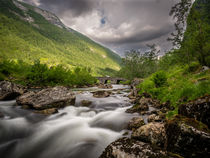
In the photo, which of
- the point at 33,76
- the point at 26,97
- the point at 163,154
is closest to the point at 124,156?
the point at 163,154

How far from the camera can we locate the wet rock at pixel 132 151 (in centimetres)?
349

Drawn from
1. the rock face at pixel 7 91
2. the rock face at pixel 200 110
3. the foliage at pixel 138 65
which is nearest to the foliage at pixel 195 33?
the rock face at pixel 200 110

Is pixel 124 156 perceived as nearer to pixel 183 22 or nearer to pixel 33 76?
pixel 183 22

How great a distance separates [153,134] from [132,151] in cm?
146

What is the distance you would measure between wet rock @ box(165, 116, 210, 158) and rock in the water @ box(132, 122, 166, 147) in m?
0.55

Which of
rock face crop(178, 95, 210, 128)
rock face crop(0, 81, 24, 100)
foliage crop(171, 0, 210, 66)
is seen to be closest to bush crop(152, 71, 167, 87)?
foliage crop(171, 0, 210, 66)

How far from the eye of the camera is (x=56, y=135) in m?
7.36

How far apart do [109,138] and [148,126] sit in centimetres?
278

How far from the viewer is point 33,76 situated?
36688 millimetres

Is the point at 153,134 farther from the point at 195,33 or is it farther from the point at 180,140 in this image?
the point at 195,33

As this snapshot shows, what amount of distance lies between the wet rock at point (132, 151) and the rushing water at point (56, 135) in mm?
1714

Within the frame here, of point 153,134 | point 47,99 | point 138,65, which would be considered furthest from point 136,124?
point 138,65

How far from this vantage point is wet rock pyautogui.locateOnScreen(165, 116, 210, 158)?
3.21m

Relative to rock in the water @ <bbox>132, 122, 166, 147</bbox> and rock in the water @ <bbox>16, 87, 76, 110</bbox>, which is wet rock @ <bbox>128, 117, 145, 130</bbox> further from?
rock in the water @ <bbox>16, 87, 76, 110</bbox>
